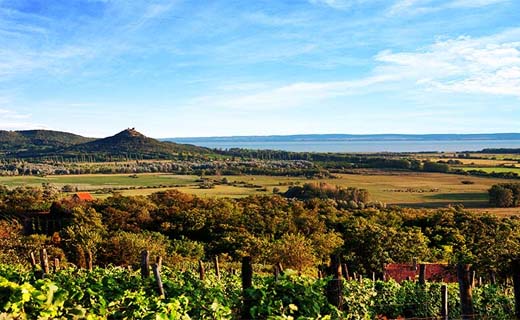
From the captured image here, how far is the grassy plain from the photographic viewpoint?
73.6 meters

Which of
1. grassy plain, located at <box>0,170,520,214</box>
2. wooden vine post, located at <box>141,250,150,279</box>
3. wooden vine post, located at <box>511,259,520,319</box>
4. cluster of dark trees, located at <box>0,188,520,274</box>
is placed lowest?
grassy plain, located at <box>0,170,520,214</box>

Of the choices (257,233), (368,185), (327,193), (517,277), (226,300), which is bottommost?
(368,185)

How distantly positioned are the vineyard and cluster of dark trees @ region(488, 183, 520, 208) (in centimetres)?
5664

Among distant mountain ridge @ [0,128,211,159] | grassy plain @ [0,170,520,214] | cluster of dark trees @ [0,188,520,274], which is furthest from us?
distant mountain ridge @ [0,128,211,159]

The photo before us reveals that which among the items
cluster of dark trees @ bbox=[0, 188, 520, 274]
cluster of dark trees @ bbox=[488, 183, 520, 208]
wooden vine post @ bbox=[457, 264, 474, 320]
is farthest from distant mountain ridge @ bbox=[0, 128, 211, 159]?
wooden vine post @ bbox=[457, 264, 474, 320]

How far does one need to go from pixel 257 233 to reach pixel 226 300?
3111cm

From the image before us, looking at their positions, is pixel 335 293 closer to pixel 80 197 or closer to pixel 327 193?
pixel 80 197

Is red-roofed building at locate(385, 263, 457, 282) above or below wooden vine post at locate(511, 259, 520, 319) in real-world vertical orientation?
below

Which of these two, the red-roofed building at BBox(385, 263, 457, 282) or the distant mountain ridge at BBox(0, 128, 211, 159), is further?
the distant mountain ridge at BBox(0, 128, 211, 159)

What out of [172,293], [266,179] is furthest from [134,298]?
[266,179]

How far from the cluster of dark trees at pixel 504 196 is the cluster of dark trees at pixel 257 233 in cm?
2447

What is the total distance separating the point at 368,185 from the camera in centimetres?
8888

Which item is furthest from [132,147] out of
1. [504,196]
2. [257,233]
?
[257,233]

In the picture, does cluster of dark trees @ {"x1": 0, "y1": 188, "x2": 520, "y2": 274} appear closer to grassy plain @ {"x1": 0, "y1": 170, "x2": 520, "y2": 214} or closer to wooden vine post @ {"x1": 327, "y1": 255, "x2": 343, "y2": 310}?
wooden vine post @ {"x1": 327, "y1": 255, "x2": 343, "y2": 310}
